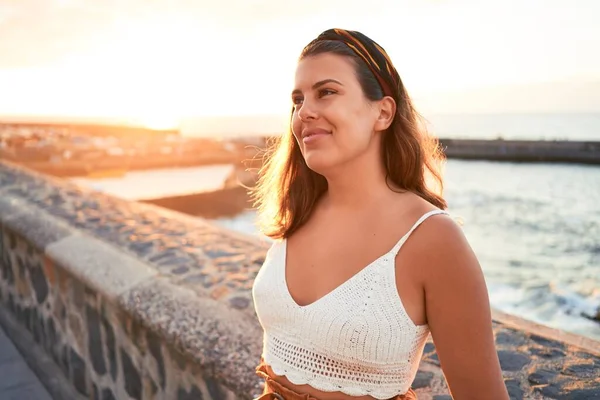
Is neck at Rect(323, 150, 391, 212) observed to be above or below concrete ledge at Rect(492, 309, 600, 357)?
above

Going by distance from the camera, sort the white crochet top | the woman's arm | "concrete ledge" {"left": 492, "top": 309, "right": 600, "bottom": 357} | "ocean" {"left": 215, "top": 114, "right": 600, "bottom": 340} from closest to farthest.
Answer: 1. the woman's arm
2. the white crochet top
3. "concrete ledge" {"left": 492, "top": 309, "right": 600, "bottom": 357}
4. "ocean" {"left": 215, "top": 114, "right": 600, "bottom": 340}

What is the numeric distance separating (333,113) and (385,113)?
0.18 metres

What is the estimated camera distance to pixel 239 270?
311cm

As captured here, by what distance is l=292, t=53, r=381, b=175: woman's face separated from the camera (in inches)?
52.2

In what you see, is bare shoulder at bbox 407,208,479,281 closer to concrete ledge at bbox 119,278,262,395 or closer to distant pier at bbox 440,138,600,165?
concrete ledge at bbox 119,278,262,395

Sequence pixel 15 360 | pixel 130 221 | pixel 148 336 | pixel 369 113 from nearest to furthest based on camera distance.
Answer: pixel 369 113 → pixel 148 336 → pixel 15 360 → pixel 130 221

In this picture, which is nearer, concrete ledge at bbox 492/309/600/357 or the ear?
the ear

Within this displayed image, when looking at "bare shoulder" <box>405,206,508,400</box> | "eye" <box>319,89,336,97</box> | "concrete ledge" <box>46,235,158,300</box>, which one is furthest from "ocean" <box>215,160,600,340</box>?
"concrete ledge" <box>46,235,158,300</box>

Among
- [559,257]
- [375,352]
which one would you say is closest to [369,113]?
[375,352]

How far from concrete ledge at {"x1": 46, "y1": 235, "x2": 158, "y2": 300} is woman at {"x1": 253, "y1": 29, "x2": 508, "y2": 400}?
58.8 inches

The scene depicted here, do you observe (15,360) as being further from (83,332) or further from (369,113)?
(369,113)

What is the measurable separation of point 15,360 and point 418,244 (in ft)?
13.2

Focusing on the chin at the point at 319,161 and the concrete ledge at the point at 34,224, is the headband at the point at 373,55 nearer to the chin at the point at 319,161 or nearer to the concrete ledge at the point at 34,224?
the chin at the point at 319,161

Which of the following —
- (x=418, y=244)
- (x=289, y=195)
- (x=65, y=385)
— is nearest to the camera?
(x=418, y=244)
